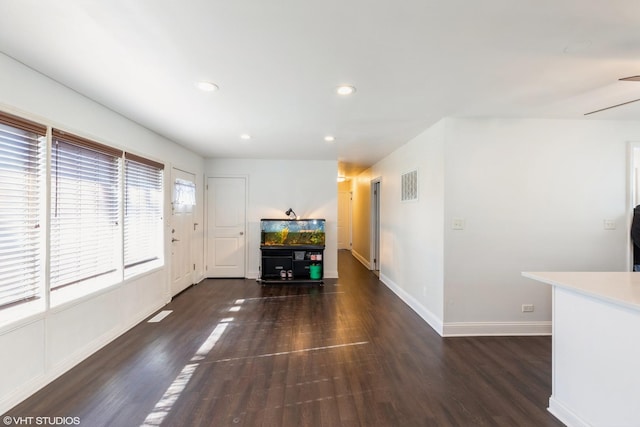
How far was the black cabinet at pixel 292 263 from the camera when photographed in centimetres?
496

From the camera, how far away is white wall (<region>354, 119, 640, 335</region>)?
9.53 ft

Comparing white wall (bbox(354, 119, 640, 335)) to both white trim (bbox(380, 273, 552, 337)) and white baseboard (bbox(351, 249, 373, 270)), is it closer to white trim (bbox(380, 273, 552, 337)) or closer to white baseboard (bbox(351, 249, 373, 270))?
white trim (bbox(380, 273, 552, 337))

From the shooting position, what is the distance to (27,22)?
1.45m

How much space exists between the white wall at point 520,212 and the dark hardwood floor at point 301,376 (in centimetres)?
44

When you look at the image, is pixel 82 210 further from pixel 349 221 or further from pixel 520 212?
pixel 349 221

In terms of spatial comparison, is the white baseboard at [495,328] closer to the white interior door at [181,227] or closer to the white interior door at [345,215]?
the white interior door at [181,227]

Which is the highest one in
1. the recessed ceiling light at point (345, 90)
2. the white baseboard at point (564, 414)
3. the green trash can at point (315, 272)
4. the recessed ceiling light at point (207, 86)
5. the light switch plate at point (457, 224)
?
the recessed ceiling light at point (207, 86)

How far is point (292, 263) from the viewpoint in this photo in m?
5.00

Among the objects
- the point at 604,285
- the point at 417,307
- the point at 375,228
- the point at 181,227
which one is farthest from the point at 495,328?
the point at 181,227

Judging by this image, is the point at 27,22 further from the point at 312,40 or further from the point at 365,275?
the point at 365,275

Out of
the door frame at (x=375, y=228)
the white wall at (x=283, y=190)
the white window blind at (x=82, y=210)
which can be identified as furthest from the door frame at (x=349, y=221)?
the white window blind at (x=82, y=210)

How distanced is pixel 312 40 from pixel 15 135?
2.12m

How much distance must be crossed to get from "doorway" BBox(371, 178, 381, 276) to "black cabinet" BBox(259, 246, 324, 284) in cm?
157

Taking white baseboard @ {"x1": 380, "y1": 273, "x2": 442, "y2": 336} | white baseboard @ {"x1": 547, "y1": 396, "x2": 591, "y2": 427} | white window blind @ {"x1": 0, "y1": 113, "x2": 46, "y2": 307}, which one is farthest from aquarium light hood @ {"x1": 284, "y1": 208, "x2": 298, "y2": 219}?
white baseboard @ {"x1": 547, "y1": 396, "x2": 591, "y2": 427}
